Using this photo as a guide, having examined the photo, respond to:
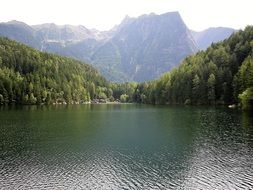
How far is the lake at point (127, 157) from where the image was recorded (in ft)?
157

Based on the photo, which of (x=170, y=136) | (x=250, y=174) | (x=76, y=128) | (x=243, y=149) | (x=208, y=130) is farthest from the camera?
(x=76, y=128)

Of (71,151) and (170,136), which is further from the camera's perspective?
(170,136)

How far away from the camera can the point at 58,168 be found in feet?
181

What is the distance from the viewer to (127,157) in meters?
63.6

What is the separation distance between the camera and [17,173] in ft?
170

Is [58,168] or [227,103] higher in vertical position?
[227,103]

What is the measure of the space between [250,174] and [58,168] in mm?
29573

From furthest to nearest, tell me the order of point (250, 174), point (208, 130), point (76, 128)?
1. point (76, 128)
2. point (208, 130)
3. point (250, 174)

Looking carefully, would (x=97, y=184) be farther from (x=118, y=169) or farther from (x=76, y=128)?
(x=76, y=128)

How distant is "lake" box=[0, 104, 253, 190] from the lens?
157ft

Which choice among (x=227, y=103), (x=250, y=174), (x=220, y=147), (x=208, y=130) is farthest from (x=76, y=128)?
(x=227, y=103)

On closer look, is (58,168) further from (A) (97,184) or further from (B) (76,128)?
(B) (76,128)

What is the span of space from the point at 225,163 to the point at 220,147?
13.8 meters

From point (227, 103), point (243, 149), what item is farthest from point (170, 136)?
point (227, 103)
